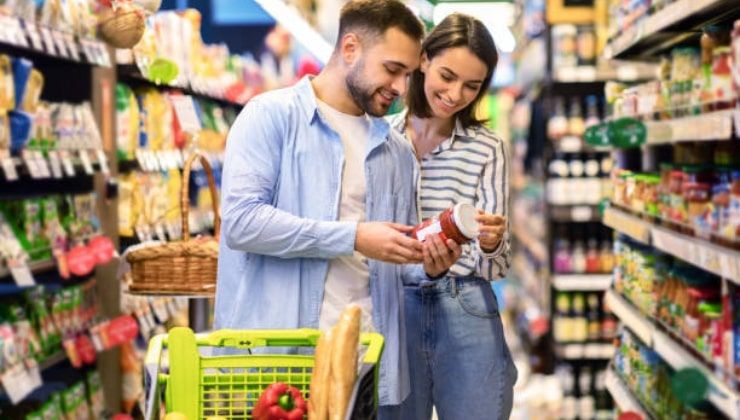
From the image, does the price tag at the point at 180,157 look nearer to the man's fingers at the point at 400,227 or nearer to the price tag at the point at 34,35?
the price tag at the point at 34,35

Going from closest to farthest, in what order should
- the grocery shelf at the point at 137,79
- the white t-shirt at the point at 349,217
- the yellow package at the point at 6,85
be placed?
the white t-shirt at the point at 349,217
the yellow package at the point at 6,85
the grocery shelf at the point at 137,79

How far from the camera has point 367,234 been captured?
2531mm

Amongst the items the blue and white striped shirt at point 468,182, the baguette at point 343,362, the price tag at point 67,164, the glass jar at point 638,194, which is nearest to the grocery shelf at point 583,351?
the glass jar at point 638,194

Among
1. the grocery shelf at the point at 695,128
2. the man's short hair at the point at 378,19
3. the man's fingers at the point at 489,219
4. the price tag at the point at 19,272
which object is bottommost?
the price tag at the point at 19,272

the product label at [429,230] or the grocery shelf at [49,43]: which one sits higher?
the grocery shelf at [49,43]

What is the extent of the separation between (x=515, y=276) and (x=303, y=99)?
8.76 meters

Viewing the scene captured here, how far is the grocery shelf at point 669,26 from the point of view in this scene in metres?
3.43

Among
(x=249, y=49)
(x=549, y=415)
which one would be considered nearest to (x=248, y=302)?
(x=549, y=415)

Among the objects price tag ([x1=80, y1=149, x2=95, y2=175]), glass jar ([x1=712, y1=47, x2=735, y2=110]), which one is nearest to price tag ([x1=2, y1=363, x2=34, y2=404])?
price tag ([x1=80, y1=149, x2=95, y2=175])

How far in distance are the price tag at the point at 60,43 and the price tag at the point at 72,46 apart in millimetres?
31

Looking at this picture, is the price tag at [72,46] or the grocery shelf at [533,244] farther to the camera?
the grocery shelf at [533,244]

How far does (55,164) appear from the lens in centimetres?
423

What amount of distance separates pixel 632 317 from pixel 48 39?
240 cm

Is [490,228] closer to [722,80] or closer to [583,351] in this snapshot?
[722,80]
